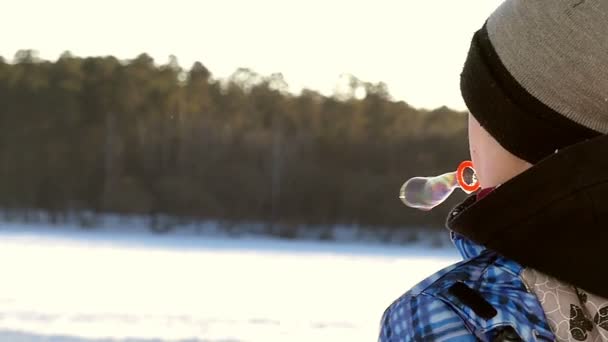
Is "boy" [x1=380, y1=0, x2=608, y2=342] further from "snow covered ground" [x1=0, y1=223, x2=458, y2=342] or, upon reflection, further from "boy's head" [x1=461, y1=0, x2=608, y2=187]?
"snow covered ground" [x1=0, y1=223, x2=458, y2=342]

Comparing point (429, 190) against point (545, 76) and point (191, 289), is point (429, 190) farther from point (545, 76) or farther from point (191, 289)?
point (191, 289)

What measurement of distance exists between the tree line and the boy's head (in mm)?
20714

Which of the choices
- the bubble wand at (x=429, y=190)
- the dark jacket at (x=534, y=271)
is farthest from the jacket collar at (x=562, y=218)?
the bubble wand at (x=429, y=190)

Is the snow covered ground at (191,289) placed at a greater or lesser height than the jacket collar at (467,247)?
lesser

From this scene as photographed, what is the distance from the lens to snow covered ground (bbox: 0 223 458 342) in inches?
269

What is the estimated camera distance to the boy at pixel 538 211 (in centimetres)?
75

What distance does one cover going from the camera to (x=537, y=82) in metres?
0.82

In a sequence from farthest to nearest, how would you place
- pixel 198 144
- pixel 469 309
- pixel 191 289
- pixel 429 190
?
pixel 198 144, pixel 191 289, pixel 429 190, pixel 469 309

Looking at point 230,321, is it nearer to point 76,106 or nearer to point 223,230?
point 223,230

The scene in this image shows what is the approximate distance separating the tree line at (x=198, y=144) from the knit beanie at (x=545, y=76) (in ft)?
68.0

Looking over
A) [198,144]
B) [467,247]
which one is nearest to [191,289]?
[467,247]

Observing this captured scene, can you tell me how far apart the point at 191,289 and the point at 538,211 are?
8.69 m

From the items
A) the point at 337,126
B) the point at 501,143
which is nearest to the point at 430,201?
the point at 501,143

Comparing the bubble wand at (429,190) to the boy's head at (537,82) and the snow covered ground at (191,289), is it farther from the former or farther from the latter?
the snow covered ground at (191,289)
